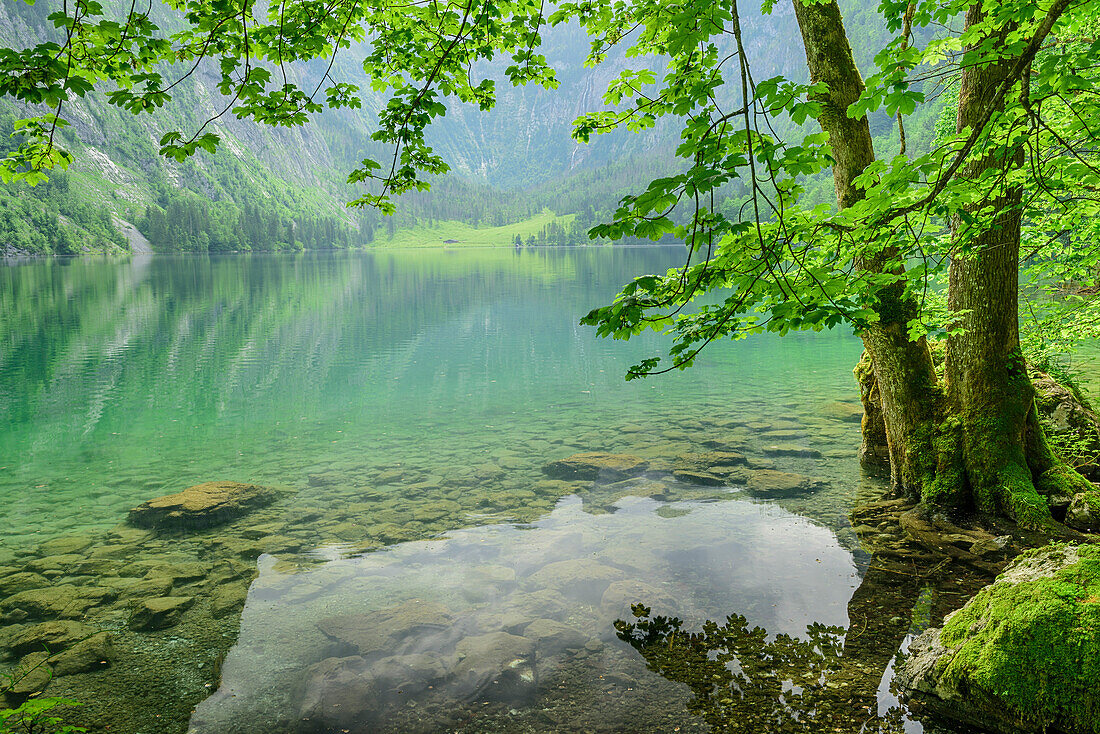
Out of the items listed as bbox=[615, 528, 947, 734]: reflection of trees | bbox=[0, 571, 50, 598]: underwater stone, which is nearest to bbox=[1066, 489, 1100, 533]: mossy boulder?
bbox=[615, 528, 947, 734]: reflection of trees

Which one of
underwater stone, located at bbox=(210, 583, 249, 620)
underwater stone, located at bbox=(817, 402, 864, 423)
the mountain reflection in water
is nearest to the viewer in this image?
the mountain reflection in water

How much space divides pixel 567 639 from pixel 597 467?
756 centimetres

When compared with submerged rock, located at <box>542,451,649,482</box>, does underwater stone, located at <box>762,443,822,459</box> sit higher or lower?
higher

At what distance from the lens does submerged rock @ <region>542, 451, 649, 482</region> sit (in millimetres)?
14594

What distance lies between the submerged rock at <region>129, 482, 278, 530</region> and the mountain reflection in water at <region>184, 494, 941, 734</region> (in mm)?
2841

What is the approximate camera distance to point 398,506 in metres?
13.1

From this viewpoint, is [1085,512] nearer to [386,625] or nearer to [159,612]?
[386,625]

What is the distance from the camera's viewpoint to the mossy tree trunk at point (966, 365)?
8766 millimetres

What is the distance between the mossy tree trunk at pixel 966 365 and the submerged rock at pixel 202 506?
12709 mm

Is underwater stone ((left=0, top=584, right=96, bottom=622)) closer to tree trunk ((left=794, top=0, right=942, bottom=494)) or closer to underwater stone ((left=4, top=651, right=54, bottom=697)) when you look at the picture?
underwater stone ((left=4, top=651, right=54, bottom=697))

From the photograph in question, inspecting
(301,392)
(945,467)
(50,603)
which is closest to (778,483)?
(945,467)

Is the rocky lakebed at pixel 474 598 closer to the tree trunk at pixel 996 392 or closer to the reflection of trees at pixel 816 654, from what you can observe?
the reflection of trees at pixel 816 654

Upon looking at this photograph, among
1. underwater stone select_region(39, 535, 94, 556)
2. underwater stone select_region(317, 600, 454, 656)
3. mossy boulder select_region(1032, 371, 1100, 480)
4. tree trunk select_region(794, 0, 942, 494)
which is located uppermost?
tree trunk select_region(794, 0, 942, 494)

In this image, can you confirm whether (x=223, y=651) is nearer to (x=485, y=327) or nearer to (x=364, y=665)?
(x=364, y=665)
